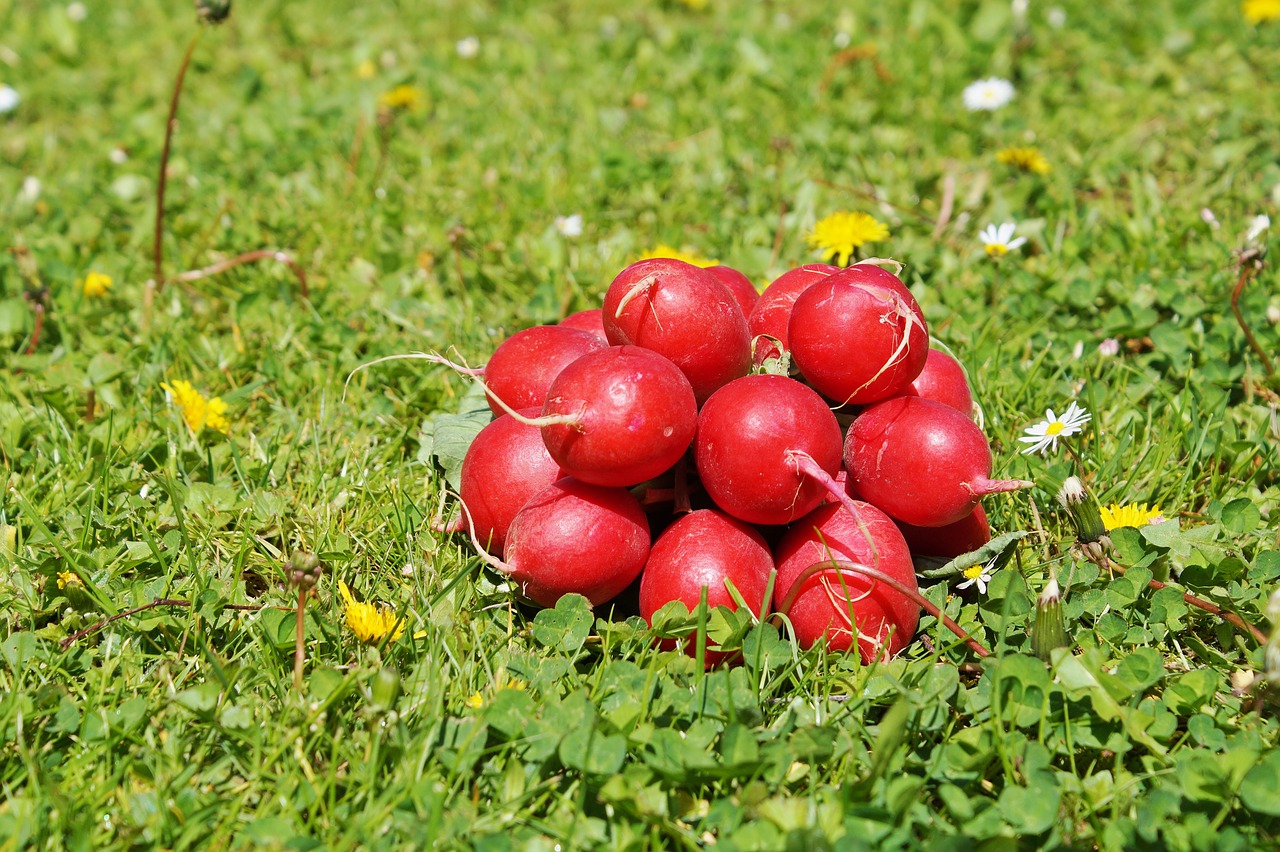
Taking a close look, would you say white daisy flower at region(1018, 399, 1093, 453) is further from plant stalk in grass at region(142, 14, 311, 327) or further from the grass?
plant stalk in grass at region(142, 14, 311, 327)

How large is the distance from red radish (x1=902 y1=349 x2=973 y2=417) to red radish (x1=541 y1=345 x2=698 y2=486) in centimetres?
56

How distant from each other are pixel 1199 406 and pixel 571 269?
1.87 meters

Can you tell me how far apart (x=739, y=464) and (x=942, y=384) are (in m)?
0.58

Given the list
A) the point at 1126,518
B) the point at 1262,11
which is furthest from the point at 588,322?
the point at 1262,11

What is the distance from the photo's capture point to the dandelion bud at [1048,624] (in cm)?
190

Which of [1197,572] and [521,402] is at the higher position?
[521,402]

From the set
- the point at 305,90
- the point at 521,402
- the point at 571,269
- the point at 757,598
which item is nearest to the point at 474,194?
the point at 571,269

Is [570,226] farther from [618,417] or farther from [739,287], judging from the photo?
[618,417]

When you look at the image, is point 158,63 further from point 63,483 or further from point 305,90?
point 63,483

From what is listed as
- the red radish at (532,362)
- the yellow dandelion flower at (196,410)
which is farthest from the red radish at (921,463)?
the yellow dandelion flower at (196,410)

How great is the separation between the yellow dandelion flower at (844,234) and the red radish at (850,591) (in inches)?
49.4

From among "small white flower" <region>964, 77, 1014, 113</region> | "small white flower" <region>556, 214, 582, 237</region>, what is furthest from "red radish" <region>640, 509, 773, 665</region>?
"small white flower" <region>964, 77, 1014, 113</region>

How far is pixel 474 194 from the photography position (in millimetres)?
3934

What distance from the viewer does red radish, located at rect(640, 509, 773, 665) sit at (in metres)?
1.97
